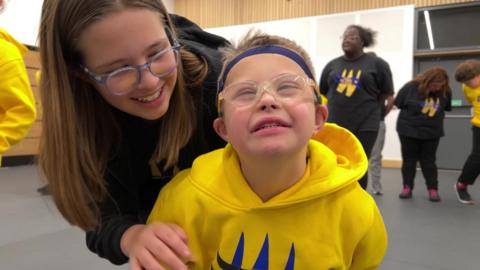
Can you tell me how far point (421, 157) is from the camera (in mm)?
4371

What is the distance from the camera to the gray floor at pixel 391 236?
2.51 metres

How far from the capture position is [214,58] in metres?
1.25

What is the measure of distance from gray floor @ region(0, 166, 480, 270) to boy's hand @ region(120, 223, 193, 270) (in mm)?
1674

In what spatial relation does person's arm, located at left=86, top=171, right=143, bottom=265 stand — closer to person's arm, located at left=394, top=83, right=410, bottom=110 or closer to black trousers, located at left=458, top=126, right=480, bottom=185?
person's arm, located at left=394, top=83, right=410, bottom=110

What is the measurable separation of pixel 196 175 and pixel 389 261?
188 centimetres

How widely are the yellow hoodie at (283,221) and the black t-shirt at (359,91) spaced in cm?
226

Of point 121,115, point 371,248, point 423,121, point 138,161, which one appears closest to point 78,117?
point 121,115

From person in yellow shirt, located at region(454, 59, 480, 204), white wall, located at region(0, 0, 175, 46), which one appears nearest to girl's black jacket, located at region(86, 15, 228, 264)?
person in yellow shirt, located at region(454, 59, 480, 204)

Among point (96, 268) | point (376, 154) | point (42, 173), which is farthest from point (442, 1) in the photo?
point (42, 173)

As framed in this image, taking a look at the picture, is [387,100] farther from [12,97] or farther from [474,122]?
[12,97]

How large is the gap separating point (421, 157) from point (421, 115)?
0.47m

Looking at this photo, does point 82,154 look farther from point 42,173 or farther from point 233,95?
point 233,95

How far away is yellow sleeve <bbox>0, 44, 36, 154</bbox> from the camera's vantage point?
6.68ft

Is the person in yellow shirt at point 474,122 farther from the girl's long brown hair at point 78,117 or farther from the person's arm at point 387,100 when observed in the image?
the girl's long brown hair at point 78,117
